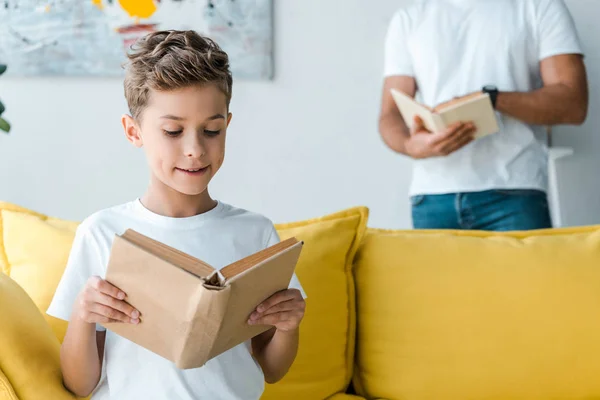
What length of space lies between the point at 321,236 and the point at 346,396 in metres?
0.36

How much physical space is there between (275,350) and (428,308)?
502 mm

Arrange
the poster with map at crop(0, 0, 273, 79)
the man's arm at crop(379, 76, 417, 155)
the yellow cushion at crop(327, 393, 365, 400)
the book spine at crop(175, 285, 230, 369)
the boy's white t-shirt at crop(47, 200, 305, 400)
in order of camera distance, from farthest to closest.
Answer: the poster with map at crop(0, 0, 273, 79) → the man's arm at crop(379, 76, 417, 155) → the yellow cushion at crop(327, 393, 365, 400) → the boy's white t-shirt at crop(47, 200, 305, 400) → the book spine at crop(175, 285, 230, 369)

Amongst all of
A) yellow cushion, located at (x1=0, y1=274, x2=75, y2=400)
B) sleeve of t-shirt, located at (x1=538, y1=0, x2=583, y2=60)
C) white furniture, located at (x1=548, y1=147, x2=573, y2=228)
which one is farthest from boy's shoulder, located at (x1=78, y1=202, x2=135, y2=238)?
white furniture, located at (x1=548, y1=147, x2=573, y2=228)

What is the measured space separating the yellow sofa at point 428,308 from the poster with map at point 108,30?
123 cm

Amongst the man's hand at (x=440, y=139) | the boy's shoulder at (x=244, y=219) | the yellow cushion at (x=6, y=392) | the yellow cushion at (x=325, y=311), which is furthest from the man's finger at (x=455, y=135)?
the yellow cushion at (x=6, y=392)

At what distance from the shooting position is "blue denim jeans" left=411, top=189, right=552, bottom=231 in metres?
2.08

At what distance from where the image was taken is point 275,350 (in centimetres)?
127

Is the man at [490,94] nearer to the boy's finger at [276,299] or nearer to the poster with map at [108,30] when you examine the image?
the poster with map at [108,30]

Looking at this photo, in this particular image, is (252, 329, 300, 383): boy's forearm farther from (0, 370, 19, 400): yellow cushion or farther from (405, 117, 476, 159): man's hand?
(405, 117, 476, 159): man's hand

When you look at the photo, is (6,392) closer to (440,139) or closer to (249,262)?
(249,262)

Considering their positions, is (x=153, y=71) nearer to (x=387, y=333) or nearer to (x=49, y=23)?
(x=387, y=333)

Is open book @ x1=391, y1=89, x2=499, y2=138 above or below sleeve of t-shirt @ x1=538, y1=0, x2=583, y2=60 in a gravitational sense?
below

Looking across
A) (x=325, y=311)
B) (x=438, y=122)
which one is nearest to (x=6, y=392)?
(x=325, y=311)

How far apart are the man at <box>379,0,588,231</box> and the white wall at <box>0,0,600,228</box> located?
495 millimetres
